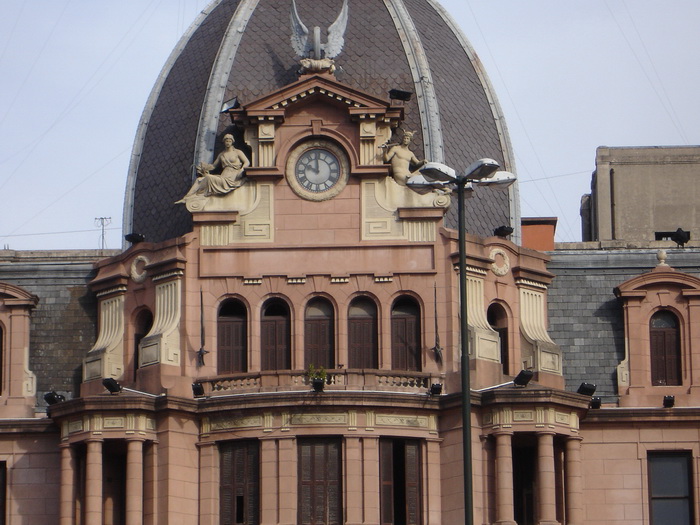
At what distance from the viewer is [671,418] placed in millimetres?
79312

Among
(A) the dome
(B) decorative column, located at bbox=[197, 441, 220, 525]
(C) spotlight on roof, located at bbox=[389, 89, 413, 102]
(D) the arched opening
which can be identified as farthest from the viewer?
(A) the dome

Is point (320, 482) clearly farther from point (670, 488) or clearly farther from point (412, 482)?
point (670, 488)

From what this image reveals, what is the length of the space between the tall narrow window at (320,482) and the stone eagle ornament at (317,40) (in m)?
13.5

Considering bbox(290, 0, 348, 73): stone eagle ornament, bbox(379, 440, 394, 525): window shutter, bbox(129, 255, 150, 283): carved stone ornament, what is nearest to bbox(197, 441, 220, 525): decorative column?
bbox(379, 440, 394, 525): window shutter

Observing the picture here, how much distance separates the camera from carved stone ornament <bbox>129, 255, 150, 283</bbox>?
264 feet

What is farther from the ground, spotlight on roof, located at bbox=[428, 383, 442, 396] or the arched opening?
the arched opening

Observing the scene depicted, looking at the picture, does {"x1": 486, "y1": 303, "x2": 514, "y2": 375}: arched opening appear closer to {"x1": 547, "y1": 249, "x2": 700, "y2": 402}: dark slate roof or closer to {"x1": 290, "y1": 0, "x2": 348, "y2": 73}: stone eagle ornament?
{"x1": 547, "y1": 249, "x2": 700, "y2": 402}: dark slate roof

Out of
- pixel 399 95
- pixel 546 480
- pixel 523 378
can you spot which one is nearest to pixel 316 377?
pixel 523 378

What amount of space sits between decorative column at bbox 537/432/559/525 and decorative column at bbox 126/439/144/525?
498 inches

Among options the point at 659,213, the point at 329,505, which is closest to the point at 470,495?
the point at 329,505

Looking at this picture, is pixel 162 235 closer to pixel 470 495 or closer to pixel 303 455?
pixel 303 455

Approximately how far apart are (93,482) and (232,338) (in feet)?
22.1

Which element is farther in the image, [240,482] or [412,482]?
[240,482]

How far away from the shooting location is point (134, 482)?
76625 millimetres
